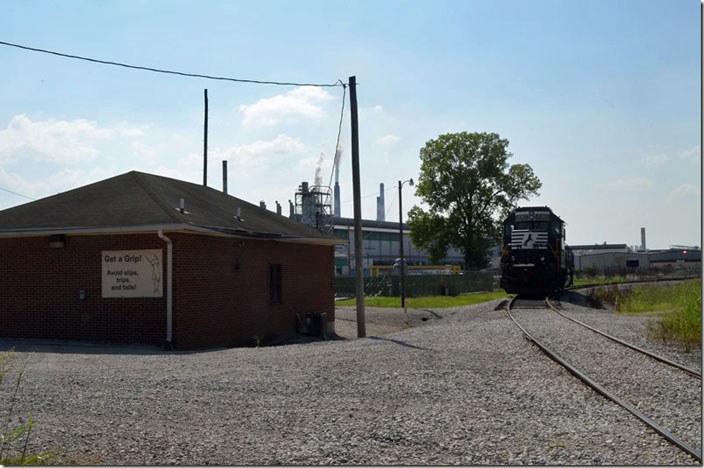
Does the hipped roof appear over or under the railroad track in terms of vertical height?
over

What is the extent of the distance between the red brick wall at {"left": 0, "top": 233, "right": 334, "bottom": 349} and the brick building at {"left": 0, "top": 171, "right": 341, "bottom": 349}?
2 cm

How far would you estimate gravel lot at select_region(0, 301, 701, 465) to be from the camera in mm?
6367

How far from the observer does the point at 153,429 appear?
718 cm

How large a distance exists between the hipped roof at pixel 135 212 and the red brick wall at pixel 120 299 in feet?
1.34

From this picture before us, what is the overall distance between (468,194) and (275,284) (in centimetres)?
4685

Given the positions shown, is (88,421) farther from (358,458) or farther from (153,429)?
(358,458)

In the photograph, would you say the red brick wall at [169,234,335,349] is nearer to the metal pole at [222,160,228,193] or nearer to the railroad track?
the railroad track

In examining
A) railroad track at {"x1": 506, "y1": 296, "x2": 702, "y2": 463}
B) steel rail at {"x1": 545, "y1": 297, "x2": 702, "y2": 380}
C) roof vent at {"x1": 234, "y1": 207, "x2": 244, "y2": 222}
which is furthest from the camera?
roof vent at {"x1": 234, "y1": 207, "x2": 244, "y2": 222}

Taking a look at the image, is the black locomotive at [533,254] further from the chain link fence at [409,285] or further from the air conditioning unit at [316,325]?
the air conditioning unit at [316,325]

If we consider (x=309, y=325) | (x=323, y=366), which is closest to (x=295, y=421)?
(x=323, y=366)

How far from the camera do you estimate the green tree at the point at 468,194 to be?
2542 inches

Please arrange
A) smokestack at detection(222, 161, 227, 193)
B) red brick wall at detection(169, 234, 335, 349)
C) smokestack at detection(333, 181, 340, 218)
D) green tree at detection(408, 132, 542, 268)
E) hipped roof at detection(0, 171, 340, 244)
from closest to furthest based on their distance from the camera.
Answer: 1. red brick wall at detection(169, 234, 335, 349)
2. hipped roof at detection(0, 171, 340, 244)
3. smokestack at detection(222, 161, 227, 193)
4. green tree at detection(408, 132, 542, 268)
5. smokestack at detection(333, 181, 340, 218)

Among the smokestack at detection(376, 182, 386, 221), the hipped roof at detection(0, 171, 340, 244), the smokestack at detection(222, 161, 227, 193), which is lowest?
the hipped roof at detection(0, 171, 340, 244)

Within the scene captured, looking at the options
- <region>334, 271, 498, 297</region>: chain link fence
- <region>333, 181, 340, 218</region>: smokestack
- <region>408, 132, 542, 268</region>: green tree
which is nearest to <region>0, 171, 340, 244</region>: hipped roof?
<region>334, 271, 498, 297</region>: chain link fence
